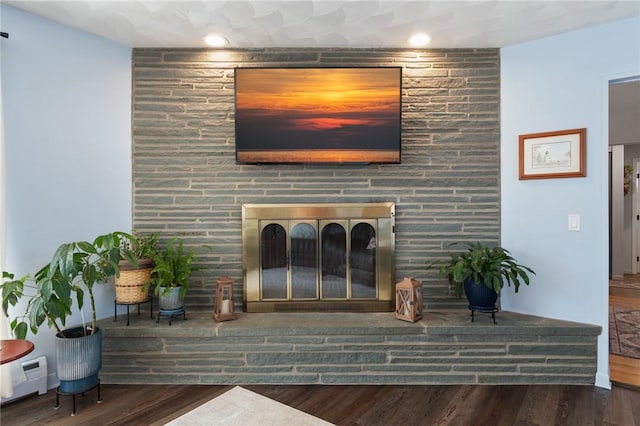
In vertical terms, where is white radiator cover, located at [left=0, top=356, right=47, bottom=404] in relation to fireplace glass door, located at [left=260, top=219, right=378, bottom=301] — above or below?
below

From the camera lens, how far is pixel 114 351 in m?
2.29

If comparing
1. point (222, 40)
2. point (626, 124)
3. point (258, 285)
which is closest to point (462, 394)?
point (258, 285)

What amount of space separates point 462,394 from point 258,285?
155 centimetres

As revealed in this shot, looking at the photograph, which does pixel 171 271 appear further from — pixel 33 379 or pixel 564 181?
pixel 564 181

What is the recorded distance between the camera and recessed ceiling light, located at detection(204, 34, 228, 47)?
2.46 metres

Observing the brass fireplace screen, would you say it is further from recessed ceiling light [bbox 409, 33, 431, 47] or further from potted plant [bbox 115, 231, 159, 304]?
recessed ceiling light [bbox 409, 33, 431, 47]

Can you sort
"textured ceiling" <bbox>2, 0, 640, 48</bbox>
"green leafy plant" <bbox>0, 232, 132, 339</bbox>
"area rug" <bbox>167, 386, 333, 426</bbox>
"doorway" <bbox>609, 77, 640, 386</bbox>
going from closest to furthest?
"area rug" <bbox>167, 386, 333, 426</bbox>
"green leafy plant" <bbox>0, 232, 132, 339</bbox>
"textured ceiling" <bbox>2, 0, 640, 48</bbox>
"doorway" <bbox>609, 77, 640, 386</bbox>

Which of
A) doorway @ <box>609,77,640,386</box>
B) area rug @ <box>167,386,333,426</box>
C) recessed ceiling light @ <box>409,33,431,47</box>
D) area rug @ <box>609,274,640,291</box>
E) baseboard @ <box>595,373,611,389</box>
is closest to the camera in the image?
area rug @ <box>167,386,333,426</box>

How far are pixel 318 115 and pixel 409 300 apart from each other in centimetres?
146

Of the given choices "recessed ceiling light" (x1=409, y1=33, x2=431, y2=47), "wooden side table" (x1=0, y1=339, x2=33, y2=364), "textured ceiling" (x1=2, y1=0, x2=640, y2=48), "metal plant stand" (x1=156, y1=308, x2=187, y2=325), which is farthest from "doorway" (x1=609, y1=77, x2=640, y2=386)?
"wooden side table" (x1=0, y1=339, x2=33, y2=364)

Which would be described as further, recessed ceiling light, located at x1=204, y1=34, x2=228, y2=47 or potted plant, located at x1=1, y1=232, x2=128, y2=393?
recessed ceiling light, located at x1=204, y1=34, x2=228, y2=47

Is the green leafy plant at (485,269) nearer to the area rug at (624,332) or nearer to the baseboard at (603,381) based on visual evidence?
the baseboard at (603,381)

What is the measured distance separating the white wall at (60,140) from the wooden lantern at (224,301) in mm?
867

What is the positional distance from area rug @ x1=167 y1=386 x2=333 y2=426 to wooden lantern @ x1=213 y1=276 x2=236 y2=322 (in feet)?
2.13
